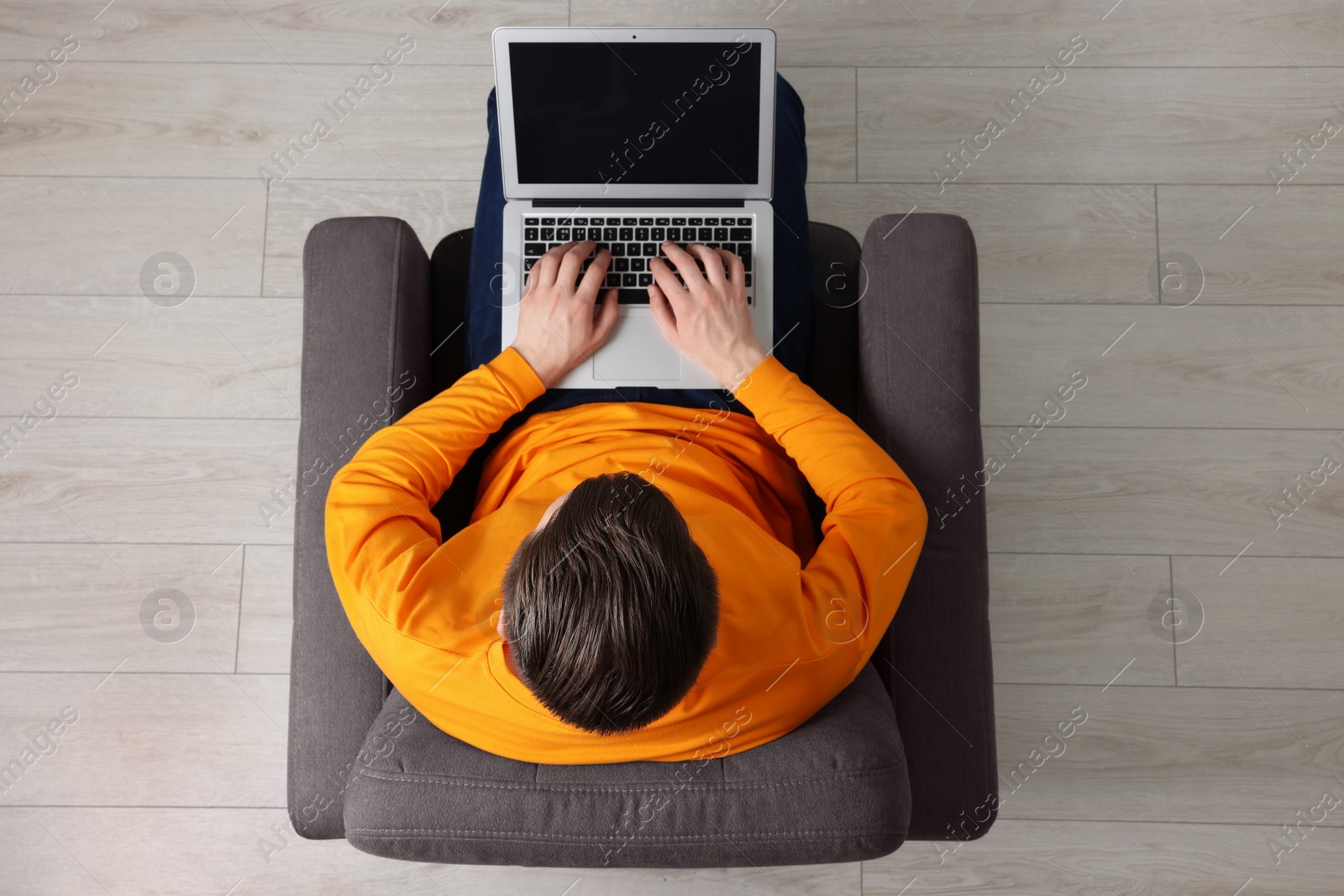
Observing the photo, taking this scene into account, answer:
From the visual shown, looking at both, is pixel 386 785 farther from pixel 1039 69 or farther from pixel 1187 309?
pixel 1039 69

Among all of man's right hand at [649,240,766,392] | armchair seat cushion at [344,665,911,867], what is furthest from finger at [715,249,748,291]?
armchair seat cushion at [344,665,911,867]

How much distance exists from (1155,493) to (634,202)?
1079 mm

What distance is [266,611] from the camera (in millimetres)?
1583

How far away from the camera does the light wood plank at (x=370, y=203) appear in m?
1.68

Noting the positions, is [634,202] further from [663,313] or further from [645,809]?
[645,809]

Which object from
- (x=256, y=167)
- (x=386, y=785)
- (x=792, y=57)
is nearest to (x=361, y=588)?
(x=386, y=785)

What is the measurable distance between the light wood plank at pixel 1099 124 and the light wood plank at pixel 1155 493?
1.64 ft

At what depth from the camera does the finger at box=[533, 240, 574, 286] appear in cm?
115

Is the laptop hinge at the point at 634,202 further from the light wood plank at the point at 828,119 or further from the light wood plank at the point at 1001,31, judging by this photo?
the light wood plank at the point at 1001,31

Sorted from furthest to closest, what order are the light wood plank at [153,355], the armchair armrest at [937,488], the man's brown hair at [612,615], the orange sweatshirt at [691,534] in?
the light wood plank at [153,355]
the armchair armrest at [937,488]
the orange sweatshirt at [691,534]
the man's brown hair at [612,615]

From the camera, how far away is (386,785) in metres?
0.89

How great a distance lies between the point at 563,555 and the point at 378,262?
22.4 inches

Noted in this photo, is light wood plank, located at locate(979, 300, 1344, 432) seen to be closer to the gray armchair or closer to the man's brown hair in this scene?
the gray armchair

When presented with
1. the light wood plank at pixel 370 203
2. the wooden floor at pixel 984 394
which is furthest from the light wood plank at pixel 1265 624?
the light wood plank at pixel 370 203
